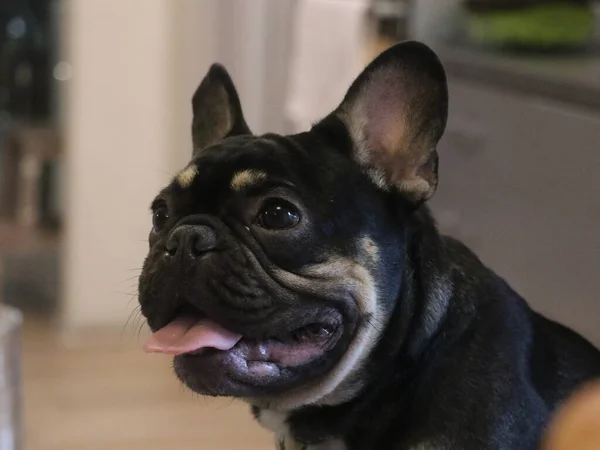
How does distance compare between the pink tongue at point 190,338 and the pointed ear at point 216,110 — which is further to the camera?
the pointed ear at point 216,110

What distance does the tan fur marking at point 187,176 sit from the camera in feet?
3.23

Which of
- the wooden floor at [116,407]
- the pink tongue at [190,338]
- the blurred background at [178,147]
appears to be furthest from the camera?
the wooden floor at [116,407]

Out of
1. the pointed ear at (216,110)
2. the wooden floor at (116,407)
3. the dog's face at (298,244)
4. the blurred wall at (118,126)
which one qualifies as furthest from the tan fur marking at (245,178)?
the blurred wall at (118,126)

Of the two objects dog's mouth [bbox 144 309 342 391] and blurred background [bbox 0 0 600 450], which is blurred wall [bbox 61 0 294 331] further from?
dog's mouth [bbox 144 309 342 391]

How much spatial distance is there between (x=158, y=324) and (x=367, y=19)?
1292mm

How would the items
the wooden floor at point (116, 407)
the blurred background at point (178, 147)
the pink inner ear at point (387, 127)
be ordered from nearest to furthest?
the pink inner ear at point (387, 127) → the blurred background at point (178, 147) → the wooden floor at point (116, 407)

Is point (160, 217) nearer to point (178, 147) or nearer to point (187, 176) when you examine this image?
point (187, 176)

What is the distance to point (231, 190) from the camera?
3.14 feet

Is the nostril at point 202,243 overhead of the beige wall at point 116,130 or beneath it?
overhead

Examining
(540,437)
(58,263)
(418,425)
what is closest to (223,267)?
(418,425)

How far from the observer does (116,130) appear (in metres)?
2.85

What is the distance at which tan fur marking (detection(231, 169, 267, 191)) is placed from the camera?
3.10 ft

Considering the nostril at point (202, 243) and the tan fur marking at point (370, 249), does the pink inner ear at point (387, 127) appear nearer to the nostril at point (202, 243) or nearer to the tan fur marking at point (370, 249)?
the tan fur marking at point (370, 249)

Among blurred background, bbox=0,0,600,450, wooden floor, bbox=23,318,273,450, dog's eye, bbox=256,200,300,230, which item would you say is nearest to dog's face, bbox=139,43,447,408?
dog's eye, bbox=256,200,300,230
